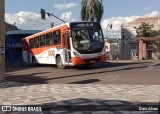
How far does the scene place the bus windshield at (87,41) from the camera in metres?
23.6

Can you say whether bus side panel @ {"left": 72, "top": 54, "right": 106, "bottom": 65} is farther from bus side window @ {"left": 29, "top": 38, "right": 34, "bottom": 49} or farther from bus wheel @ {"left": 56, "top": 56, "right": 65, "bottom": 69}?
bus side window @ {"left": 29, "top": 38, "right": 34, "bottom": 49}

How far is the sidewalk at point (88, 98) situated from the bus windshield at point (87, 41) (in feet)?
29.7

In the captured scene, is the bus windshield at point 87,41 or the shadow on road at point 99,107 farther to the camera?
the bus windshield at point 87,41

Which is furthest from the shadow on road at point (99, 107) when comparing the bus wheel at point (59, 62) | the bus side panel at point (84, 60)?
the bus wheel at point (59, 62)

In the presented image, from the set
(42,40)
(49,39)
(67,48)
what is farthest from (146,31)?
(67,48)

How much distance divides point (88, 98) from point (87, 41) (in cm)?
1225

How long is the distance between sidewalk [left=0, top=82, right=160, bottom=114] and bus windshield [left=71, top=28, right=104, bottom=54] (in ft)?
29.7

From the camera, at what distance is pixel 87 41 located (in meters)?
23.7

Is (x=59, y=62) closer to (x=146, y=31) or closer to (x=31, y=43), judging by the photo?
(x=31, y=43)

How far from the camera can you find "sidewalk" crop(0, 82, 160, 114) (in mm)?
9844

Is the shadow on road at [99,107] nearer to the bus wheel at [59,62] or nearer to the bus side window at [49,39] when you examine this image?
the bus wheel at [59,62]

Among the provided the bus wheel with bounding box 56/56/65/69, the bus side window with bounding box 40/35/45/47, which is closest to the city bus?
the bus wheel with bounding box 56/56/65/69

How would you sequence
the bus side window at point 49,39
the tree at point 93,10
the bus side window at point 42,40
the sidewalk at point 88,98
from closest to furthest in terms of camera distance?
1. the sidewalk at point 88,98
2. the bus side window at point 49,39
3. the bus side window at point 42,40
4. the tree at point 93,10

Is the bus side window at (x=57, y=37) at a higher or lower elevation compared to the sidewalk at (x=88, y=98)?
higher
